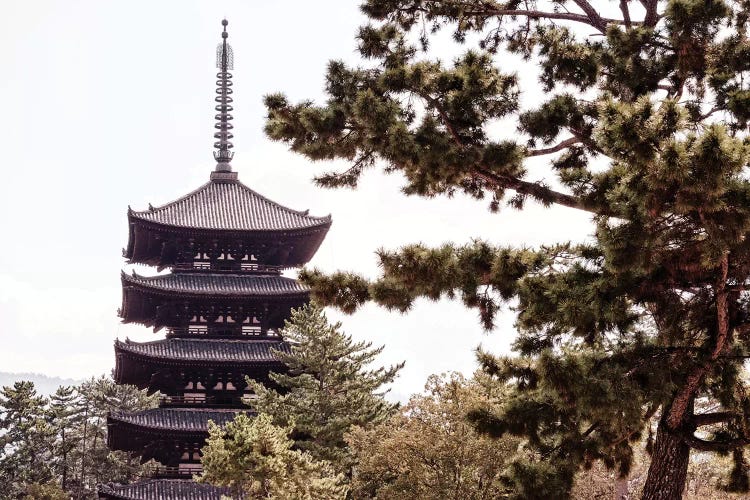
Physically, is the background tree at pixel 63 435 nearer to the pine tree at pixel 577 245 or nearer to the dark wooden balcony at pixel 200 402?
the dark wooden balcony at pixel 200 402

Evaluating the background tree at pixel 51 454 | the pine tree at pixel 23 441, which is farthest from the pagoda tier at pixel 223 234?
the pine tree at pixel 23 441

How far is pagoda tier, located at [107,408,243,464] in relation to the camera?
1083 inches

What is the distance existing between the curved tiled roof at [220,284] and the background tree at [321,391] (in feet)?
3.15

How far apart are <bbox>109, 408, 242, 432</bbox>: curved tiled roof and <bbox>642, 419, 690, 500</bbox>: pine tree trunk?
→ 1879 cm

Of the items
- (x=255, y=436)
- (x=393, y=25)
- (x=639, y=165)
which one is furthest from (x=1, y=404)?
(x=639, y=165)

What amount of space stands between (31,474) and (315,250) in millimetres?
26078

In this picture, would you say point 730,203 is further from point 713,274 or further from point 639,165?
point 713,274

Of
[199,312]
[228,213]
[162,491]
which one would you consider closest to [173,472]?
[162,491]

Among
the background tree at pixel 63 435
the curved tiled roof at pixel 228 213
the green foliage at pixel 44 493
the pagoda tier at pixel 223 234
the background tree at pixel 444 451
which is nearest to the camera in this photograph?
the background tree at pixel 444 451

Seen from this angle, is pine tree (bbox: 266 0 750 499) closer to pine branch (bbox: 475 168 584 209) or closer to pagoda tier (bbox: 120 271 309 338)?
pine branch (bbox: 475 168 584 209)

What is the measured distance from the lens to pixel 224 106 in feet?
118

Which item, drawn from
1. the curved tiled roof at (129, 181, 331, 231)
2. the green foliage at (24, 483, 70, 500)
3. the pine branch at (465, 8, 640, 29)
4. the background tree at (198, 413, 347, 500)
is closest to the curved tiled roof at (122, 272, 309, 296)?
the curved tiled roof at (129, 181, 331, 231)

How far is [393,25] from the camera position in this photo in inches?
451

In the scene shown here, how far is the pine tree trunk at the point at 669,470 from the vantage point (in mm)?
10297
